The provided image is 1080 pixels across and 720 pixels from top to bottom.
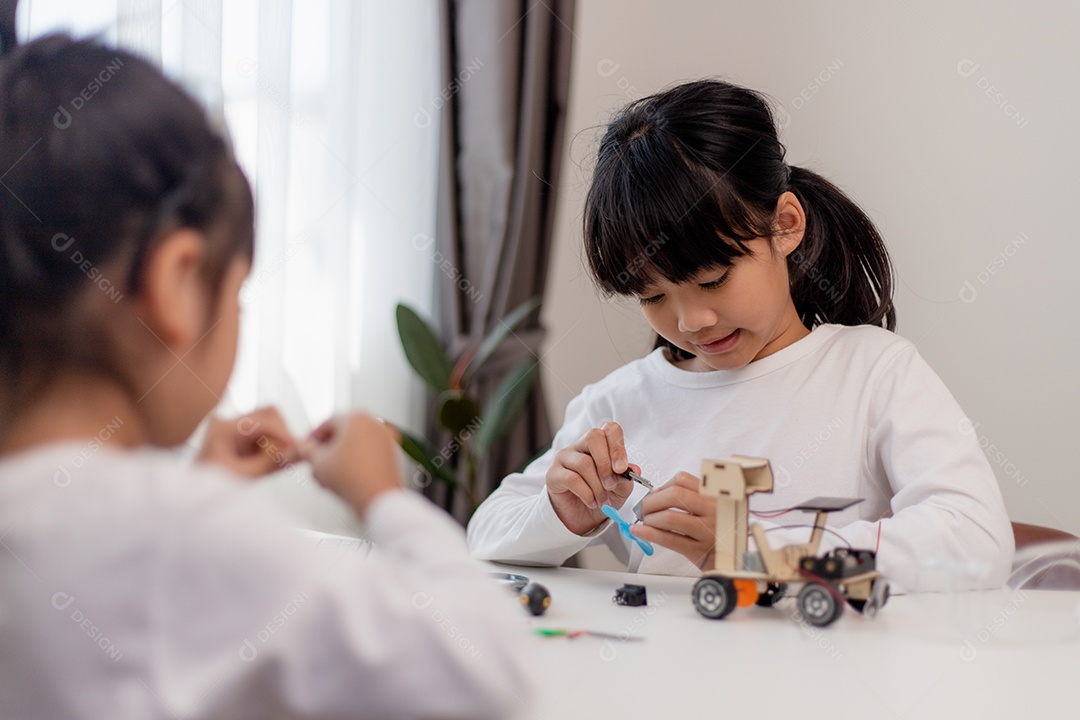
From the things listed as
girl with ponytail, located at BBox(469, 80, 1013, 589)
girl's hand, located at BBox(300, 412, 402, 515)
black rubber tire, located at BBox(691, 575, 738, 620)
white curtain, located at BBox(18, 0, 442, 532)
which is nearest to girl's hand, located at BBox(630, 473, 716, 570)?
girl with ponytail, located at BBox(469, 80, 1013, 589)

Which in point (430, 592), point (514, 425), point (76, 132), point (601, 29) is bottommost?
point (514, 425)

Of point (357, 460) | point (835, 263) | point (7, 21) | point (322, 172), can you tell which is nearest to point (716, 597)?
point (357, 460)

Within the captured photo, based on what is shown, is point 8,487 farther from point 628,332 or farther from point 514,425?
point 628,332

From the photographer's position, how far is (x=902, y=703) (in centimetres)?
60

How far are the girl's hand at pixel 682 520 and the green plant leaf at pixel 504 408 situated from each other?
3.74ft

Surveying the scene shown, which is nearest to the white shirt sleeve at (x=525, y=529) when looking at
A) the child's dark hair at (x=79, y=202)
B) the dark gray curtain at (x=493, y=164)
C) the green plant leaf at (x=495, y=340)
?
the child's dark hair at (x=79, y=202)

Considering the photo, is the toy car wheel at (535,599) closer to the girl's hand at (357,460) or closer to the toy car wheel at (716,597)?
the toy car wheel at (716,597)

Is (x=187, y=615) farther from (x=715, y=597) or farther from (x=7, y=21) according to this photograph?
(x=7, y=21)

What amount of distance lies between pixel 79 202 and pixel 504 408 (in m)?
1.69

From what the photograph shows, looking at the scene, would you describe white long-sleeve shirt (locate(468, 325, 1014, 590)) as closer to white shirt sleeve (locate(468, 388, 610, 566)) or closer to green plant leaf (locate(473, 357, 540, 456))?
white shirt sleeve (locate(468, 388, 610, 566))

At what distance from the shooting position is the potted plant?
6.69 feet

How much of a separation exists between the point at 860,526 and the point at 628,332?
1559 mm

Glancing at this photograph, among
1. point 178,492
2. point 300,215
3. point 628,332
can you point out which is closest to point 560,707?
point 178,492

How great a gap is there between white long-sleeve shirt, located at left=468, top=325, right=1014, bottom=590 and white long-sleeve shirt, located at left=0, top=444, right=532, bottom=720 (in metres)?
0.51
